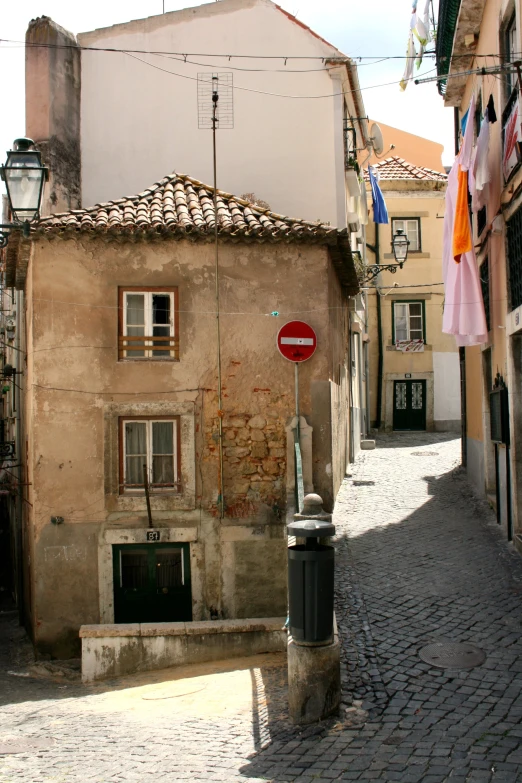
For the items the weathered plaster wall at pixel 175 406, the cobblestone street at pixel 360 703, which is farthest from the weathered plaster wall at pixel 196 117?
the cobblestone street at pixel 360 703

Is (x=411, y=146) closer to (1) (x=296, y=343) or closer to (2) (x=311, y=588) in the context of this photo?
(1) (x=296, y=343)

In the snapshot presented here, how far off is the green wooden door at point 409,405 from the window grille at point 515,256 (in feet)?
56.6

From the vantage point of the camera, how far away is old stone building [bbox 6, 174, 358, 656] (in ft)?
41.5

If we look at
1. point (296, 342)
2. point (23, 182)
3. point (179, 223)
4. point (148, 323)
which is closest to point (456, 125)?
point (296, 342)

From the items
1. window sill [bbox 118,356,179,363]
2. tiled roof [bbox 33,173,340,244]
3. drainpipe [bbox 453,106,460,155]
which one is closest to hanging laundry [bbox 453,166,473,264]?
tiled roof [bbox 33,173,340,244]

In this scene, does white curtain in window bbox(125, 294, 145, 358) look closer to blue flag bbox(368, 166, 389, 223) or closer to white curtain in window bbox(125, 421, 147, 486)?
white curtain in window bbox(125, 421, 147, 486)

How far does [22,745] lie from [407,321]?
23.2m

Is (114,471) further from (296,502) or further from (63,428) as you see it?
(296,502)

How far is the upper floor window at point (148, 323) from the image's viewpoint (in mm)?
12898

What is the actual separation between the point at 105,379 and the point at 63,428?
3.41 feet

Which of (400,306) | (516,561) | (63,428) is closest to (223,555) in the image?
(63,428)

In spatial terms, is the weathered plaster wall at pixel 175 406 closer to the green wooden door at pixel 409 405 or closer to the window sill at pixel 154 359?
the window sill at pixel 154 359

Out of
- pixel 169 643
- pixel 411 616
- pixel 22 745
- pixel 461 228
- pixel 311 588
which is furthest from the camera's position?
pixel 461 228

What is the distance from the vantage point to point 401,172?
94.7 feet
